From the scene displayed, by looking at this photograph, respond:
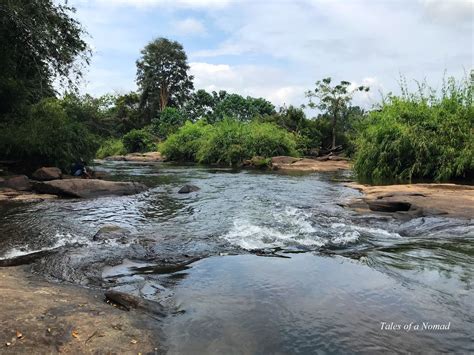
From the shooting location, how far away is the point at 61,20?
17219mm

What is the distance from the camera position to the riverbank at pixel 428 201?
988cm

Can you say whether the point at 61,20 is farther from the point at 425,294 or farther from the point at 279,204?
the point at 425,294

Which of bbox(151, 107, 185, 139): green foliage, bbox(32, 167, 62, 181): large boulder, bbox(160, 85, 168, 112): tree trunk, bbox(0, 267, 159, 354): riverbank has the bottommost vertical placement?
bbox(0, 267, 159, 354): riverbank

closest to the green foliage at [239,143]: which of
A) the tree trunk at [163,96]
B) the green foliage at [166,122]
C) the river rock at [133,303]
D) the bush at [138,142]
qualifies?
the green foliage at [166,122]

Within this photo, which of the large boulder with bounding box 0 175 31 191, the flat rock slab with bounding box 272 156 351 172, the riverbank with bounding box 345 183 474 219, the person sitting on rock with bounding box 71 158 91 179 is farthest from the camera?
the flat rock slab with bounding box 272 156 351 172

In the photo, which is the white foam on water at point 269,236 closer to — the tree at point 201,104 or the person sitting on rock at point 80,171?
the person sitting on rock at point 80,171

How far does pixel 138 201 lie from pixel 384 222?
7613mm

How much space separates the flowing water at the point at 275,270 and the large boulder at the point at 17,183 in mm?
3405

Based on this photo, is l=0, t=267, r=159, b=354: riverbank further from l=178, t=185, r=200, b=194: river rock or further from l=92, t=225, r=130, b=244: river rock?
l=178, t=185, r=200, b=194: river rock

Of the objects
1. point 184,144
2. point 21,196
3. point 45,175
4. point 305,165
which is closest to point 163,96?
point 184,144

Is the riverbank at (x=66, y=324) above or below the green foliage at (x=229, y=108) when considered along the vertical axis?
below

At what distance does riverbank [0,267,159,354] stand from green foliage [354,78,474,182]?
14942 mm

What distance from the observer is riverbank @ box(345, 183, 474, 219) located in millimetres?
9875

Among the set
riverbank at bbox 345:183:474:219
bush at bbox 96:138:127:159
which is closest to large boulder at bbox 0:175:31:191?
riverbank at bbox 345:183:474:219
